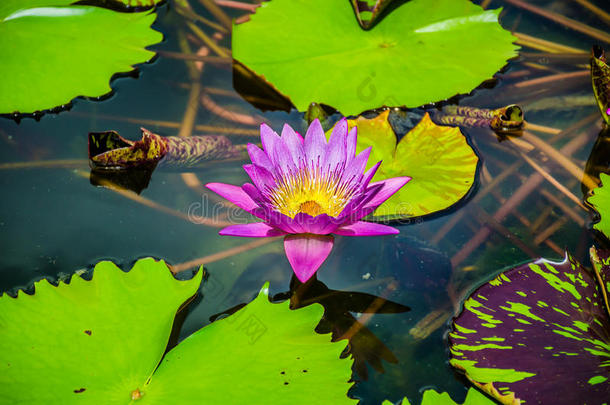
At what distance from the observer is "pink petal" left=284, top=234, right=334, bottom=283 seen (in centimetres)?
156

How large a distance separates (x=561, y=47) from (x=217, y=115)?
205 cm

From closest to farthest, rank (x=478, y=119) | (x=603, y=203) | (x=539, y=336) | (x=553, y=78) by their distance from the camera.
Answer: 1. (x=539, y=336)
2. (x=603, y=203)
3. (x=478, y=119)
4. (x=553, y=78)

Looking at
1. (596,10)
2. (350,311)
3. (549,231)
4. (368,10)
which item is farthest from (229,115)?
(596,10)

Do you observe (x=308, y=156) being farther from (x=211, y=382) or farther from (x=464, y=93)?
(x=464, y=93)

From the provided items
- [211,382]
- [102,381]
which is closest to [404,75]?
[211,382]

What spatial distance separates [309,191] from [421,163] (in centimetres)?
55

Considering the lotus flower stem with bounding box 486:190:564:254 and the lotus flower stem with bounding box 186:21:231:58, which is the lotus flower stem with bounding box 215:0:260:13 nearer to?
the lotus flower stem with bounding box 186:21:231:58

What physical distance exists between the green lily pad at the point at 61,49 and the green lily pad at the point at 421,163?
132cm

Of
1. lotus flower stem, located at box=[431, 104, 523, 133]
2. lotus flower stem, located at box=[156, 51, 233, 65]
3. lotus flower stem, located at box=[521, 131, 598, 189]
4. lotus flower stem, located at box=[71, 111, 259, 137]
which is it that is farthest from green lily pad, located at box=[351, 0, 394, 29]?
lotus flower stem, located at box=[521, 131, 598, 189]

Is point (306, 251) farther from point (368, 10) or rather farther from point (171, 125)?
point (368, 10)

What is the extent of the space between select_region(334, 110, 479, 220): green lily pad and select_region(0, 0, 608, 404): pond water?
90 mm

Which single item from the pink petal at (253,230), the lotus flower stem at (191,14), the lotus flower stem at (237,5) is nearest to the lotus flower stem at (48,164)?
the pink petal at (253,230)

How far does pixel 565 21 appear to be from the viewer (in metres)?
2.90

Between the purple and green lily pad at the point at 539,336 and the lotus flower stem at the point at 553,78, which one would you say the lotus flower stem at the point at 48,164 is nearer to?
the purple and green lily pad at the point at 539,336
